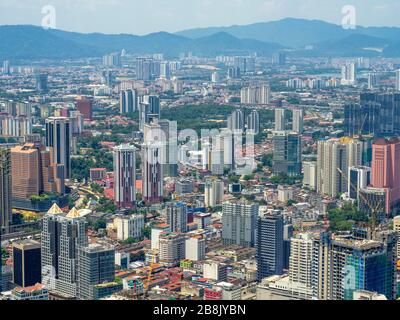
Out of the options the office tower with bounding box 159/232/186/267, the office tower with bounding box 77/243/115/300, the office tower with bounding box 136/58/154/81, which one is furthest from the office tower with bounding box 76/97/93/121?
the office tower with bounding box 77/243/115/300

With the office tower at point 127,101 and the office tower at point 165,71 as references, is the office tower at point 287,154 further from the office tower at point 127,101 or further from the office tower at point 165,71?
the office tower at point 165,71

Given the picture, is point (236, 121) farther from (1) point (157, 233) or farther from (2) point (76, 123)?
(1) point (157, 233)

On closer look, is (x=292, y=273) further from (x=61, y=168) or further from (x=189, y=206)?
(x=61, y=168)

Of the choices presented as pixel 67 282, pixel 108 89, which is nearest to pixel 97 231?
pixel 67 282

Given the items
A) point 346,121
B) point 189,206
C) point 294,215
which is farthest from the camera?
point 346,121

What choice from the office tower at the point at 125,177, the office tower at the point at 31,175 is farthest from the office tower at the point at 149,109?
the office tower at the point at 125,177
